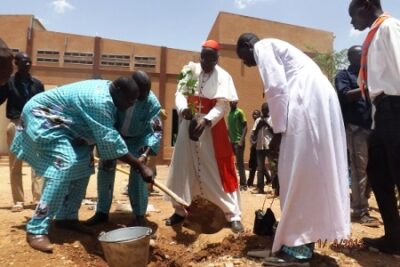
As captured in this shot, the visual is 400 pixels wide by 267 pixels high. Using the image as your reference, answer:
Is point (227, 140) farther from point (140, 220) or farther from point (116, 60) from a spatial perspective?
point (116, 60)

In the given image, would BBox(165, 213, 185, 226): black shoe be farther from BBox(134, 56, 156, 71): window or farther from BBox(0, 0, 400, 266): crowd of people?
BBox(134, 56, 156, 71): window

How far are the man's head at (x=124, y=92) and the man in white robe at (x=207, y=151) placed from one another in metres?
0.86

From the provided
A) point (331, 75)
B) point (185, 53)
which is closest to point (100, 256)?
point (185, 53)

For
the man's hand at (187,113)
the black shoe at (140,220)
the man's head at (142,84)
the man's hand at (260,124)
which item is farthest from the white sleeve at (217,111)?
the man's hand at (260,124)

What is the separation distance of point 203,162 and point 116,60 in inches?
538

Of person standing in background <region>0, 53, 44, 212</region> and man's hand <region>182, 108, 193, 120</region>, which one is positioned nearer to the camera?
man's hand <region>182, 108, 193, 120</region>

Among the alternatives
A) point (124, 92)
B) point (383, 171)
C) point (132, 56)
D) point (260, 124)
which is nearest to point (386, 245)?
point (383, 171)

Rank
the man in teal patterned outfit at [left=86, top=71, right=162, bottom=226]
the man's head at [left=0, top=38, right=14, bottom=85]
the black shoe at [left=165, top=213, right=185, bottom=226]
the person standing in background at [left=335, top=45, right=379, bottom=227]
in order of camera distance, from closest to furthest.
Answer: the man's head at [left=0, top=38, right=14, bottom=85]
the man in teal patterned outfit at [left=86, top=71, right=162, bottom=226]
the black shoe at [left=165, top=213, right=185, bottom=226]
the person standing in background at [left=335, top=45, right=379, bottom=227]

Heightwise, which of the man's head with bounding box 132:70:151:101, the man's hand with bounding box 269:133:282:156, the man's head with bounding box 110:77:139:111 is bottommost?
the man's hand with bounding box 269:133:282:156

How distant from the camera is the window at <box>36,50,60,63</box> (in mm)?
16625

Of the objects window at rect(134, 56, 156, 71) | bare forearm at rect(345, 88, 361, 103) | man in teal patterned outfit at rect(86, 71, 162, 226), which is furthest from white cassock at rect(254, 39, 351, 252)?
window at rect(134, 56, 156, 71)

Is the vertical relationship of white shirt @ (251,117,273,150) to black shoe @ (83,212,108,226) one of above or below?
above

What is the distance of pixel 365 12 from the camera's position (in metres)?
3.44

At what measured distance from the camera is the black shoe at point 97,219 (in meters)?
4.21
